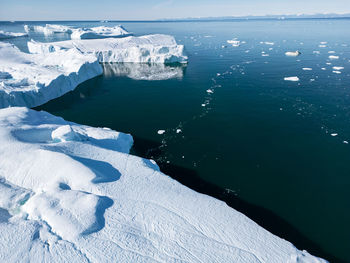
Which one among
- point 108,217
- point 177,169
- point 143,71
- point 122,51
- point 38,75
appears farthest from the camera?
point 122,51

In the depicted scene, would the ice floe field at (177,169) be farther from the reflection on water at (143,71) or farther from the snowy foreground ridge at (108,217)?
the reflection on water at (143,71)

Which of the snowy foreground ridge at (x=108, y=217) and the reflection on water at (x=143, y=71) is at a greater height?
the snowy foreground ridge at (x=108, y=217)

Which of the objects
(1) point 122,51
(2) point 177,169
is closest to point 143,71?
(1) point 122,51

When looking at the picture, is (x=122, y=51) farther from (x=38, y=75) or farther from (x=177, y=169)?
(x=177, y=169)

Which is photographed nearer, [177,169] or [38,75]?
[177,169]

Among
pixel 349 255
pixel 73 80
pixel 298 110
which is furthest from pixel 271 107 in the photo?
pixel 73 80

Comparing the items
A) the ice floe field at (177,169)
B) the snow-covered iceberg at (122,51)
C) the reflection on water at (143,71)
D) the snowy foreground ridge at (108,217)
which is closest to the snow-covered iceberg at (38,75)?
the ice floe field at (177,169)

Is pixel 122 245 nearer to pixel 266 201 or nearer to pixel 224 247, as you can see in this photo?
pixel 224 247
